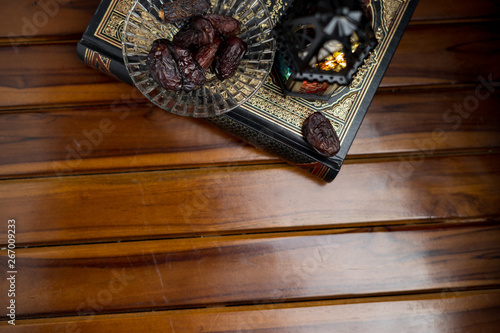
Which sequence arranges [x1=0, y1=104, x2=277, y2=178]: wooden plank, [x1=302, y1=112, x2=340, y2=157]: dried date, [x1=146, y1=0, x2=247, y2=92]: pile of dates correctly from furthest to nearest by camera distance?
[x1=0, y1=104, x2=277, y2=178]: wooden plank → [x1=302, y1=112, x2=340, y2=157]: dried date → [x1=146, y1=0, x2=247, y2=92]: pile of dates

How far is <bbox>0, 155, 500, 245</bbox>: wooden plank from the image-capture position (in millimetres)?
903

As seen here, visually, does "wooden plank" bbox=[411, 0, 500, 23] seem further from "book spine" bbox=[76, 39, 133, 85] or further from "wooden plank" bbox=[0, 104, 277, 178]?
"book spine" bbox=[76, 39, 133, 85]

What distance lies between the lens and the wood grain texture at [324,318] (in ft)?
2.86

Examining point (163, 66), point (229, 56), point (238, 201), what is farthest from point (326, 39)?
point (238, 201)

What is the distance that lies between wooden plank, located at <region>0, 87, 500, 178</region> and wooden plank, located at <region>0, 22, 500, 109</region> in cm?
4

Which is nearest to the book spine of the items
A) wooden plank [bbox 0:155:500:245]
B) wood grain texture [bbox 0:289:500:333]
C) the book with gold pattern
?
the book with gold pattern

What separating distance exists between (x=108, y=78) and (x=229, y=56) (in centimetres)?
41

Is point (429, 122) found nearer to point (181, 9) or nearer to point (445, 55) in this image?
point (445, 55)

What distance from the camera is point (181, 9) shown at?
0.73m

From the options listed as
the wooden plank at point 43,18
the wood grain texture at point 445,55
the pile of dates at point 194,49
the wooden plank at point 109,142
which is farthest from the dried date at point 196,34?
the wood grain texture at point 445,55

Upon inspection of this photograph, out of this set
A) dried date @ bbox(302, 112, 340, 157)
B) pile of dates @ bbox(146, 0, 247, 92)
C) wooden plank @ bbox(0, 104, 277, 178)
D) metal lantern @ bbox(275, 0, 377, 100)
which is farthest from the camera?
wooden plank @ bbox(0, 104, 277, 178)

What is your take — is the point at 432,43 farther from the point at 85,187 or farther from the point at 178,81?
the point at 85,187

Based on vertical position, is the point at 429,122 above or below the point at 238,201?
above

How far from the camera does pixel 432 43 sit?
0.98 meters
